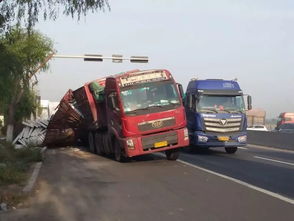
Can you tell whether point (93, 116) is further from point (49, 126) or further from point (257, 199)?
point (257, 199)

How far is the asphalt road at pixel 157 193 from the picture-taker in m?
9.42

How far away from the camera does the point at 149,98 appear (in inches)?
755

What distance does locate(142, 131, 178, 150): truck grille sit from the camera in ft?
61.7

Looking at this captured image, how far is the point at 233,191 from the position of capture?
1199 cm

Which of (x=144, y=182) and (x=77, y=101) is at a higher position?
(x=77, y=101)

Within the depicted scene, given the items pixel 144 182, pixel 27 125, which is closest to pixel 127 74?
pixel 144 182

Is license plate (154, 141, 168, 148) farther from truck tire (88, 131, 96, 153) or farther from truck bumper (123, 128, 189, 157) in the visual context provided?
truck tire (88, 131, 96, 153)

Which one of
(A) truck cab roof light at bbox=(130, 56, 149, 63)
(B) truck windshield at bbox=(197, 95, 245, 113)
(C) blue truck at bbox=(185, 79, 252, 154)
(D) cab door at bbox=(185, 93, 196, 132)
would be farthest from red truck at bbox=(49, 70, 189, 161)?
(A) truck cab roof light at bbox=(130, 56, 149, 63)

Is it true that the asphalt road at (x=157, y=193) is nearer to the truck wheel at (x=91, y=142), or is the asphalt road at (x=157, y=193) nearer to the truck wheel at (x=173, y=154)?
the truck wheel at (x=173, y=154)

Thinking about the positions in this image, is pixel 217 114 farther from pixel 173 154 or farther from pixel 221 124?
pixel 173 154

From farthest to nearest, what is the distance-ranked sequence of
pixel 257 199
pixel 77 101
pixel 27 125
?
pixel 27 125
pixel 77 101
pixel 257 199

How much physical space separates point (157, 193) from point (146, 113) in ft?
23.6

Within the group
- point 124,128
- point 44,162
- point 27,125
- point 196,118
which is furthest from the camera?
point 27,125

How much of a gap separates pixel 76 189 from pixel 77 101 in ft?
47.0
